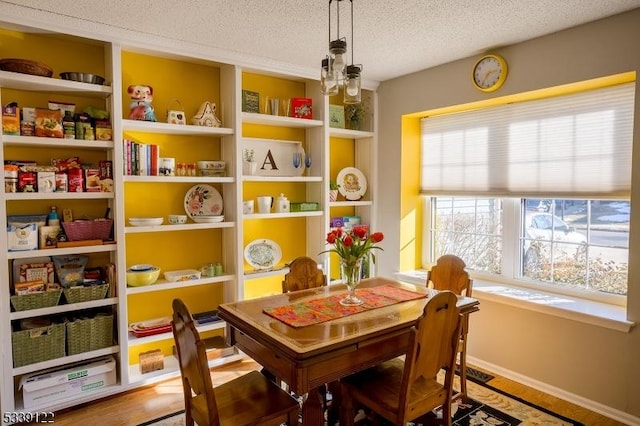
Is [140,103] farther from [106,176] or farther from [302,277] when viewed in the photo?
[302,277]

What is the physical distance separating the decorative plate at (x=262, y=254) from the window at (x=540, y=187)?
1569 millimetres

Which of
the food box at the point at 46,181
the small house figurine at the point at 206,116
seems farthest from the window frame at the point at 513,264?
the food box at the point at 46,181

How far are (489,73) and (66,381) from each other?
364 centimetres

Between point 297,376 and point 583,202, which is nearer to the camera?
point 297,376

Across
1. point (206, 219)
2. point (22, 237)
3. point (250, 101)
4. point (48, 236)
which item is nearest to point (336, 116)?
point (250, 101)

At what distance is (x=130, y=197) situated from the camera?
304 cm

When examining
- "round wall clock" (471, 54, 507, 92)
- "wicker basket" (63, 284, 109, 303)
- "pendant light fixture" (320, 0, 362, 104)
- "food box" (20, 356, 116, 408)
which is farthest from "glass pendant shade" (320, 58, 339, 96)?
"food box" (20, 356, 116, 408)

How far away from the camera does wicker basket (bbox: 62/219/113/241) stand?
2.63m

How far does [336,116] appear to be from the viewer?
13.0ft

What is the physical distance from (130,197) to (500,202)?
2.93 m

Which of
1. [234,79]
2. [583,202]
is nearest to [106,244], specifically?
[234,79]

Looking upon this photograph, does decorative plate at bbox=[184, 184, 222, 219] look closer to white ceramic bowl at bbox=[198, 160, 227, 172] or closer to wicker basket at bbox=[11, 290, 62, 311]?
white ceramic bowl at bbox=[198, 160, 227, 172]

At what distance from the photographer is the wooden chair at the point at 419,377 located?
1792mm

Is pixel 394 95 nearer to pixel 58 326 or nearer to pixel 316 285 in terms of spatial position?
pixel 316 285
